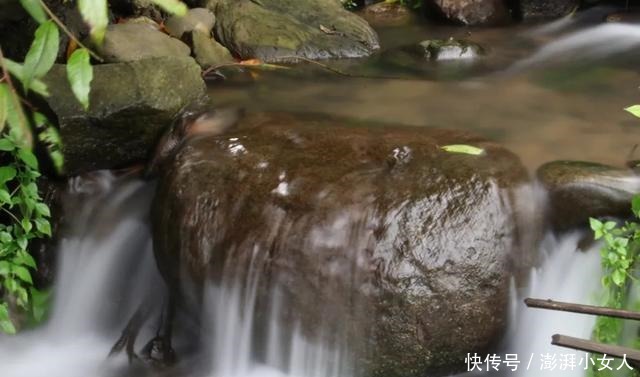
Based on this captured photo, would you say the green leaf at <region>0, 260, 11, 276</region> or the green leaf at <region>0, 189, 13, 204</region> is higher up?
the green leaf at <region>0, 189, 13, 204</region>

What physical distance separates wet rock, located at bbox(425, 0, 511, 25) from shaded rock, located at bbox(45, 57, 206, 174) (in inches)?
167

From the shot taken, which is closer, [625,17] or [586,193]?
[586,193]

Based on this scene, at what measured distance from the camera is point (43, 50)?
1380mm

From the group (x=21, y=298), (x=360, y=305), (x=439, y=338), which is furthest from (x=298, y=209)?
(x=21, y=298)

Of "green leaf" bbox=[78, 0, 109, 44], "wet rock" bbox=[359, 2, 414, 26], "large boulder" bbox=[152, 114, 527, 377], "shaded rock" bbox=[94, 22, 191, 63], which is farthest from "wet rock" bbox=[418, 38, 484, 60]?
"green leaf" bbox=[78, 0, 109, 44]

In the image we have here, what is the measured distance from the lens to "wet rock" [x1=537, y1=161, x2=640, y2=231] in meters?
3.48

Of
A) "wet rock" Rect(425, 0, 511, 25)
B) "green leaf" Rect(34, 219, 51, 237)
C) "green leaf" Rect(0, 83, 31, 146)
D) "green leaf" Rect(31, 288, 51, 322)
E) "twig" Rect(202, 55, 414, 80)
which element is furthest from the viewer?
"wet rock" Rect(425, 0, 511, 25)

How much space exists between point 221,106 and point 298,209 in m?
1.76

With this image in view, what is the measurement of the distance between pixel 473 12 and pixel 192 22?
3.30 m

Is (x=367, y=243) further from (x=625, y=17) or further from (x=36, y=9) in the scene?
(x=625, y=17)

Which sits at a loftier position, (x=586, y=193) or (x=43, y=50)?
(x=586, y=193)

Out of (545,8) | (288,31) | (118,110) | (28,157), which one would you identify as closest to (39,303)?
(28,157)

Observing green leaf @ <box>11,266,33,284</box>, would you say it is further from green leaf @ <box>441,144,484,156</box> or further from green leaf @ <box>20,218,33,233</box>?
green leaf @ <box>441,144,484,156</box>

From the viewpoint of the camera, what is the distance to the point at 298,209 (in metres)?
3.48
